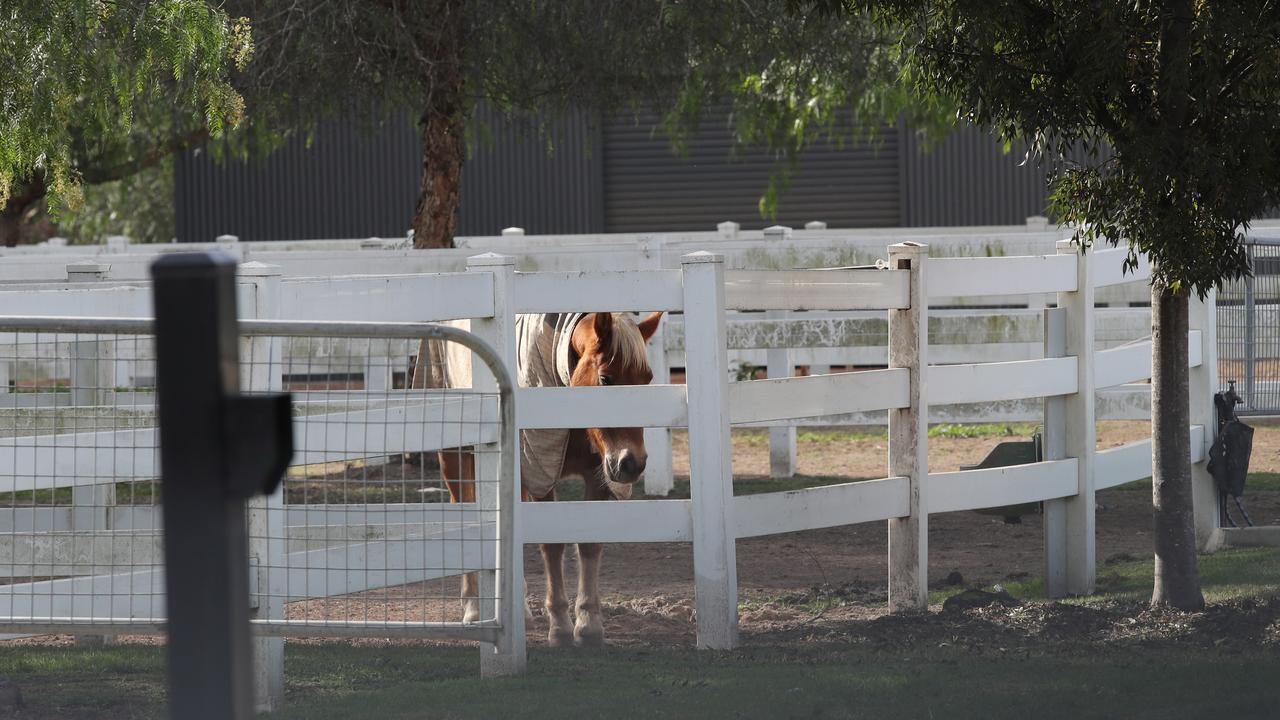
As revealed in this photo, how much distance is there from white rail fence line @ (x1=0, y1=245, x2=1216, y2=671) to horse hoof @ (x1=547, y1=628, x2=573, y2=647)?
644 mm

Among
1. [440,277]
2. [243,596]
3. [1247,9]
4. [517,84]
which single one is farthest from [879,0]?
[517,84]

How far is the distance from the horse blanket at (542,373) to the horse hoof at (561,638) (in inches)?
25.5

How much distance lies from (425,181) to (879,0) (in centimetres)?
624

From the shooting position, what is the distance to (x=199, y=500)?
55.1 inches

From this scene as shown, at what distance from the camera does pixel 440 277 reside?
4.91 metres

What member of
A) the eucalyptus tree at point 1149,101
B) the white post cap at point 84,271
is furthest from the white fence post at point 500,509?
the white post cap at point 84,271

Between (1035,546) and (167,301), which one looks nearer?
(167,301)

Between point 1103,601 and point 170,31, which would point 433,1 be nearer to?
point 170,31

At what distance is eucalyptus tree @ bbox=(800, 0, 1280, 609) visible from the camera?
193 inches

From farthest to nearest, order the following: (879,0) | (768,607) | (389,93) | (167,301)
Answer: (389,93)
(768,607)
(879,0)
(167,301)

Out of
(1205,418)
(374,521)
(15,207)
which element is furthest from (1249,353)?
(15,207)

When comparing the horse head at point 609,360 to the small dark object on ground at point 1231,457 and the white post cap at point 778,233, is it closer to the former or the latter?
the small dark object on ground at point 1231,457

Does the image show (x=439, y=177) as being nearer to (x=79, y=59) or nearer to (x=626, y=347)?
(x=79, y=59)

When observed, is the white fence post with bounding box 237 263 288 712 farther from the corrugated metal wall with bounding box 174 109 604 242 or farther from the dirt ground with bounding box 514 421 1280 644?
the corrugated metal wall with bounding box 174 109 604 242
